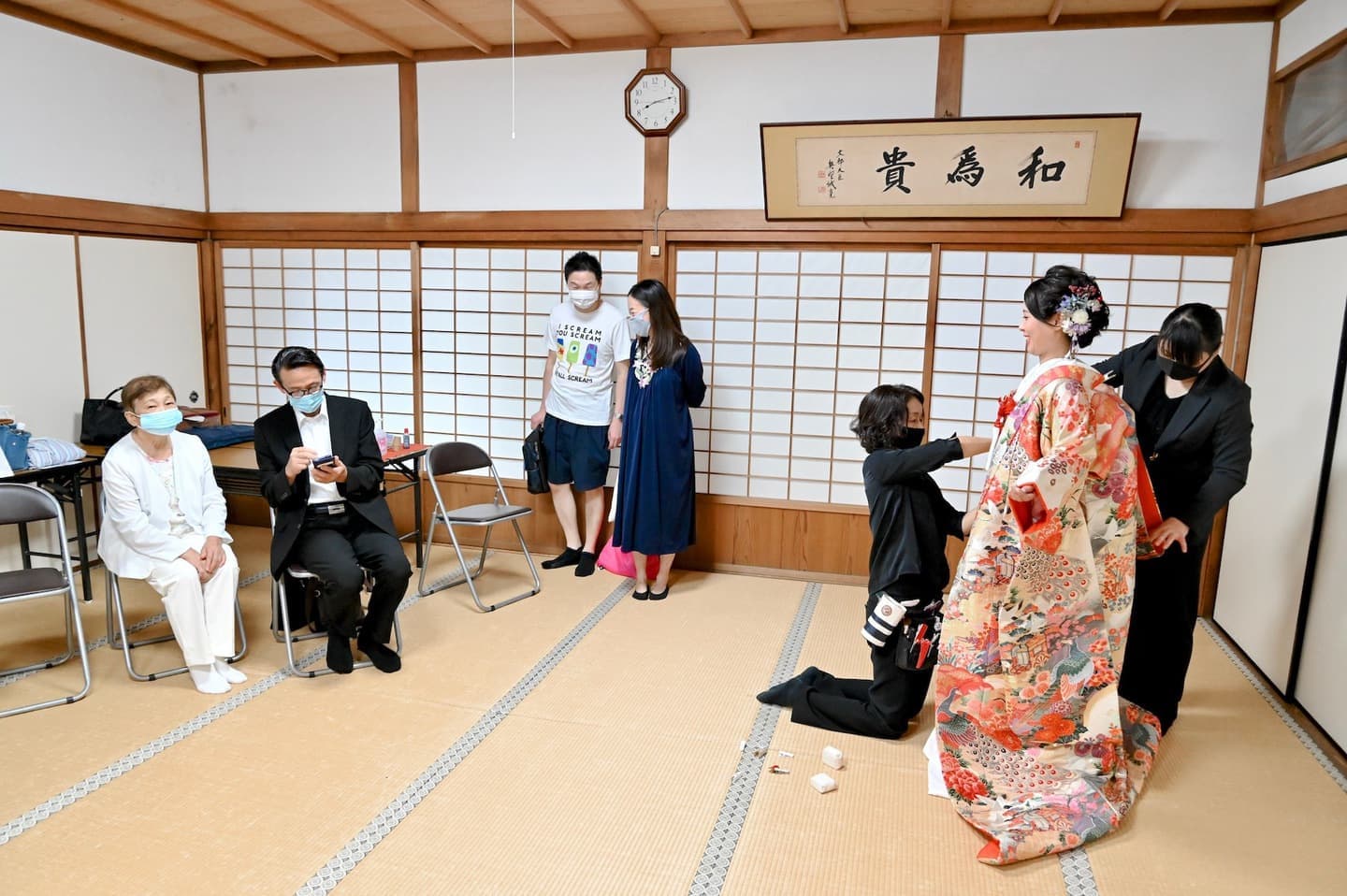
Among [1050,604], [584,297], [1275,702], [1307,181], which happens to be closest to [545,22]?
[584,297]

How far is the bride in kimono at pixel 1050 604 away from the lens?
2447 millimetres

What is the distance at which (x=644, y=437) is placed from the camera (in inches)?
166

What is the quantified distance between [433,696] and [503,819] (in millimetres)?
861

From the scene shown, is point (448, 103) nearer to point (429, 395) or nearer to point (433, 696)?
point (429, 395)

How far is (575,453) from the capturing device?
4.66 meters

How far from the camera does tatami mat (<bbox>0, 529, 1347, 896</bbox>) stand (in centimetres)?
227

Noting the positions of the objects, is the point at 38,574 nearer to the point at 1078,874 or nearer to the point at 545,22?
the point at 545,22

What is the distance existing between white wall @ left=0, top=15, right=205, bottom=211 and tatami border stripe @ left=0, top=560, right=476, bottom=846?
2.74 metres

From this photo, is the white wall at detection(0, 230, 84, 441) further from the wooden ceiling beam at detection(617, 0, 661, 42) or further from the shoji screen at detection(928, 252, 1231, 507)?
the shoji screen at detection(928, 252, 1231, 507)

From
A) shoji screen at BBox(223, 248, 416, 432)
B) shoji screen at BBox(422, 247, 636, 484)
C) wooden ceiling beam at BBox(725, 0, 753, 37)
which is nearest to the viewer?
wooden ceiling beam at BBox(725, 0, 753, 37)

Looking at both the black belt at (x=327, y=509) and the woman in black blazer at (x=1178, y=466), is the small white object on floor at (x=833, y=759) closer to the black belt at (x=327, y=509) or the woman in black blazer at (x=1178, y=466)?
the woman in black blazer at (x=1178, y=466)

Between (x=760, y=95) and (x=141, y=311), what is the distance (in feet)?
11.7

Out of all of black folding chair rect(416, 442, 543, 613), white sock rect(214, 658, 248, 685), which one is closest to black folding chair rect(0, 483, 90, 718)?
white sock rect(214, 658, 248, 685)

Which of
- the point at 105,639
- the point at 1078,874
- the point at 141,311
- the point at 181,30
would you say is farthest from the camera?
the point at 141,311
